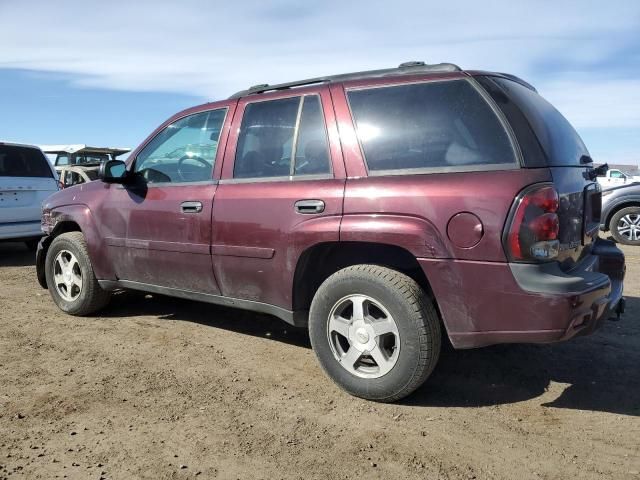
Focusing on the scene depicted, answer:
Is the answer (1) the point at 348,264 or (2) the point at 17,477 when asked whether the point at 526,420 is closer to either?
(1) the point at 348,264

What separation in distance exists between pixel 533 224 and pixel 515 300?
15.5 inches

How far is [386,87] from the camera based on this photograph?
3.31m

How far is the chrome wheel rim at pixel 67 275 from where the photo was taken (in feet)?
16.6

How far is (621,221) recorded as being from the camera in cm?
1026

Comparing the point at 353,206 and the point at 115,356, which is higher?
the point at 353,206

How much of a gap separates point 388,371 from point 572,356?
1.69 metres

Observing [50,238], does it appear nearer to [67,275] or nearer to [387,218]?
[67,275]

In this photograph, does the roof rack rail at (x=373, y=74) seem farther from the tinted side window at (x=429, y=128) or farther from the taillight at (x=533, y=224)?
the taillight at (x=533, y=224)

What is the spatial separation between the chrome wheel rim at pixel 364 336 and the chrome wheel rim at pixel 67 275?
9.24 feet

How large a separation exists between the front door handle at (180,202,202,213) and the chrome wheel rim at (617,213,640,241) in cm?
901

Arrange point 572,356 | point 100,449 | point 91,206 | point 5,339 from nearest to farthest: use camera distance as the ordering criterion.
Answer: point 100,449 < point 572,356 < point 5,339 < point 91,206

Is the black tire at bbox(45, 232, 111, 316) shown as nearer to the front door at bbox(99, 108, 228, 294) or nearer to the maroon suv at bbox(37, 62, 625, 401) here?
the front door at bbox(99, 108, 228, 294)

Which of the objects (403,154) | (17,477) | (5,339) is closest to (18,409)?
(17,477)

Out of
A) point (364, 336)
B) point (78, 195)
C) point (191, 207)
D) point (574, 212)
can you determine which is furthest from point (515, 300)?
point (78, 195)
